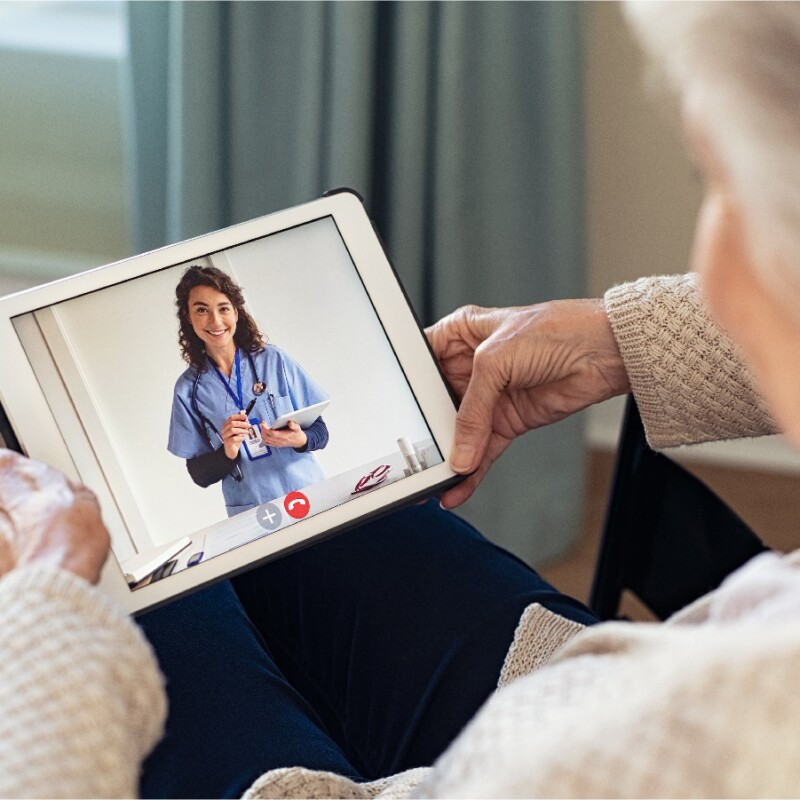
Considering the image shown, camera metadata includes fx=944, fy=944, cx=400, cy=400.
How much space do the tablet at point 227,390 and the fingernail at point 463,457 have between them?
1cm

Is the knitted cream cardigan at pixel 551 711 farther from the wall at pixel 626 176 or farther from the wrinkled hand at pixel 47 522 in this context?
the wall at pixel 626 176

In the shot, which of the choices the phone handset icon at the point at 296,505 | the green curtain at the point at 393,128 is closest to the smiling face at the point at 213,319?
the phone handset icon at the point at 296,505

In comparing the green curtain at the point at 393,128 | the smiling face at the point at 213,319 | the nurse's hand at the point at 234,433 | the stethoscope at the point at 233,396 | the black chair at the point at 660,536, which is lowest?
the black chair at the point at 660,536

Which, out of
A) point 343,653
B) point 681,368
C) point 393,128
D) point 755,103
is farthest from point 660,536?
point 393,128

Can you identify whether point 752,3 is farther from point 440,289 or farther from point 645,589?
point 440,289

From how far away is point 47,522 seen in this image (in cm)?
60

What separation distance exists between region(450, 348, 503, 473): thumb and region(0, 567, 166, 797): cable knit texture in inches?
13.5

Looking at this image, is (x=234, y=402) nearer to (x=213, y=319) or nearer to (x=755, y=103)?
(x=213, y=319)

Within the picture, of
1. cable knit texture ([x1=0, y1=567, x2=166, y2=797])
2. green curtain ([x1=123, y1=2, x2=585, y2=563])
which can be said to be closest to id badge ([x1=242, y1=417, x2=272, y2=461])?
cable knit texture ([x1=0, y1=567, x2=166, y2=797])

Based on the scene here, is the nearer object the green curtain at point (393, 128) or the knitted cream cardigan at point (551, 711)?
the knitted cream cardigan at point (551, 711)

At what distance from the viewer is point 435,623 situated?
77 cm

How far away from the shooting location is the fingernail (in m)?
0.80

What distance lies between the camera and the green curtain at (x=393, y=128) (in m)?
1.27

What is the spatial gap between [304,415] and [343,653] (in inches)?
8.0
